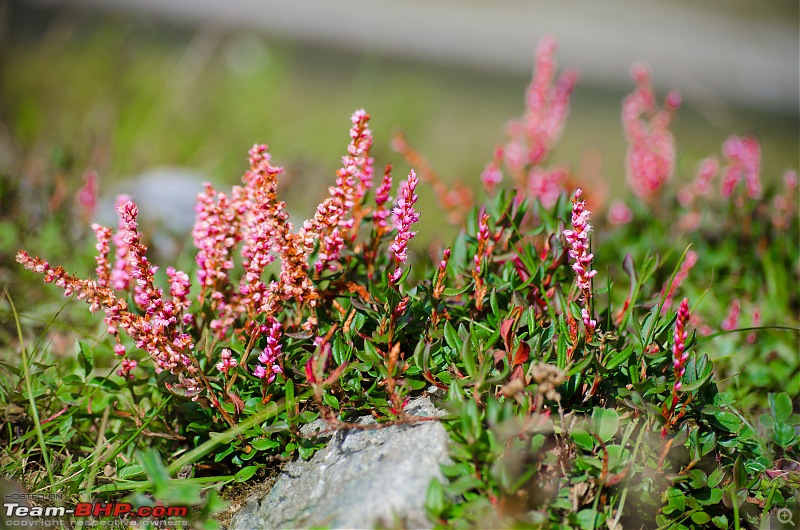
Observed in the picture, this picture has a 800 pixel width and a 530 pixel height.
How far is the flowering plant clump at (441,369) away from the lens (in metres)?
1.96

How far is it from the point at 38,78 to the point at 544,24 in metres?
10.8

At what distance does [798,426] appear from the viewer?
8.32 feet

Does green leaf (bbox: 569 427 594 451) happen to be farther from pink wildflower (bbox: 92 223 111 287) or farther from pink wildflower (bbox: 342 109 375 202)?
pink wildflower (bbox: 92 223 111 287)

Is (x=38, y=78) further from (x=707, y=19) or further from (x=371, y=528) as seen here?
(x=707, y=19)

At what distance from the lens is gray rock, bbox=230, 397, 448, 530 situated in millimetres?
1844

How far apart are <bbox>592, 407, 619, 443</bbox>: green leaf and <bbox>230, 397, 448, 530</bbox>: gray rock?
1.46ft

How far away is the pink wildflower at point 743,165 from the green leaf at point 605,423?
2544 mm

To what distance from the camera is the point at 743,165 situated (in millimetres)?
4113

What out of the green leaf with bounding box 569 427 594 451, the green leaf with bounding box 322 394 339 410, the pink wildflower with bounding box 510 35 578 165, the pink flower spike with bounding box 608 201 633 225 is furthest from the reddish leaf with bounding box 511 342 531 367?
the pink flower spike with bounding box 608 201 633 225

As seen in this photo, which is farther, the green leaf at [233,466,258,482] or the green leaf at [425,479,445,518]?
the green leaf at [233,466,258,482]

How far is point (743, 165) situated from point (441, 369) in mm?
2782

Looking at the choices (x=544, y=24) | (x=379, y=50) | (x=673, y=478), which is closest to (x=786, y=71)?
(x=544, y=24)

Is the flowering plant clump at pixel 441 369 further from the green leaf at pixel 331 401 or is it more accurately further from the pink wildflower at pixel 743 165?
the pink wildflower at pixel 743 165

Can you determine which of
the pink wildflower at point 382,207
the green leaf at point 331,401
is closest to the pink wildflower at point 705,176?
the pink wildflower at point 382,207
